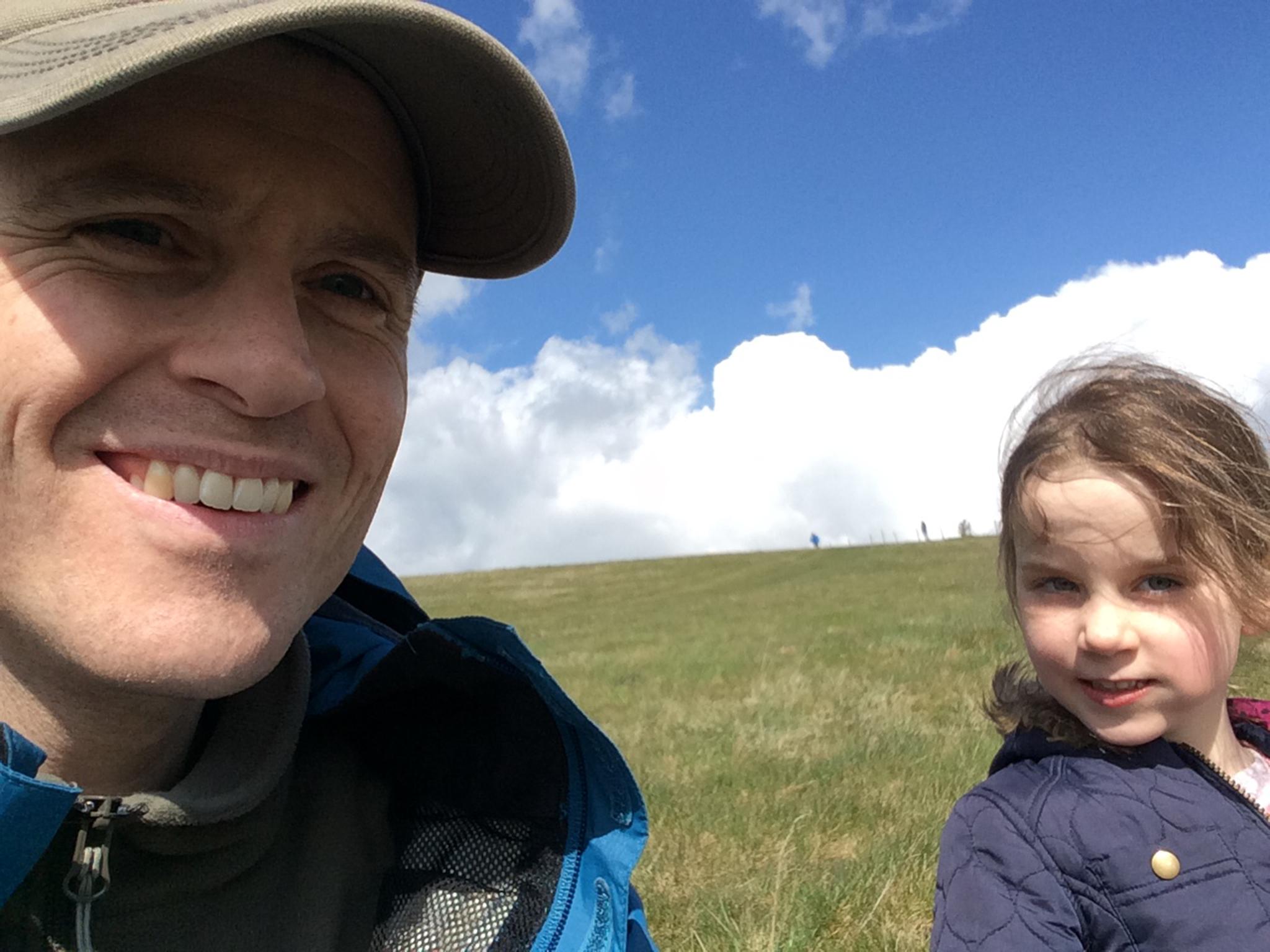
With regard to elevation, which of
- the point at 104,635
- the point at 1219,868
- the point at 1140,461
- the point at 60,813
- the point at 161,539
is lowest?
the point at 1219,868

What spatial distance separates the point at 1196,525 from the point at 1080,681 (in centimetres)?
49

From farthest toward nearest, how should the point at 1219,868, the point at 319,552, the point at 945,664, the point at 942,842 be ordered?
the point at 945,664
the point at 942,842
the point at 1219,868
the point at 319,552

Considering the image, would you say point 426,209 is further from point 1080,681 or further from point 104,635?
point 1080,681

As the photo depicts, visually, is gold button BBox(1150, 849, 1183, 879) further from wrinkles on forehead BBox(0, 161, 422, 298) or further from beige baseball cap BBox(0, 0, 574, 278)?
wrinkles on forehead BBox(0, 161, 422, 298)

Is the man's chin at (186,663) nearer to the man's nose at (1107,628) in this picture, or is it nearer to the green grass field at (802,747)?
the man's nose at (1107,628)

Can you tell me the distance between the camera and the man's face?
1438mm

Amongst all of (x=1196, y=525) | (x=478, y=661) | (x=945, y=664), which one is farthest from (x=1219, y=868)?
(x=945, y=664)

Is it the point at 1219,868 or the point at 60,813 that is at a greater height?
the point at 60,813

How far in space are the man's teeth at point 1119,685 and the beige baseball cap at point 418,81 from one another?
71.2 inches

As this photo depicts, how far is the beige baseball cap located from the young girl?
1.54 metres

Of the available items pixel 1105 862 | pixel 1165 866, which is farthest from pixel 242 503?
pixel 1165 866

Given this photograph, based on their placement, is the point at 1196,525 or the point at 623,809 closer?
the point at 623,809

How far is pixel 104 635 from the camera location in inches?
56.3

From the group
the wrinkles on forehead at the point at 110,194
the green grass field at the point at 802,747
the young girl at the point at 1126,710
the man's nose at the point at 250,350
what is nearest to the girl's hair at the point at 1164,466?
the young girl at the point at 1126,710
